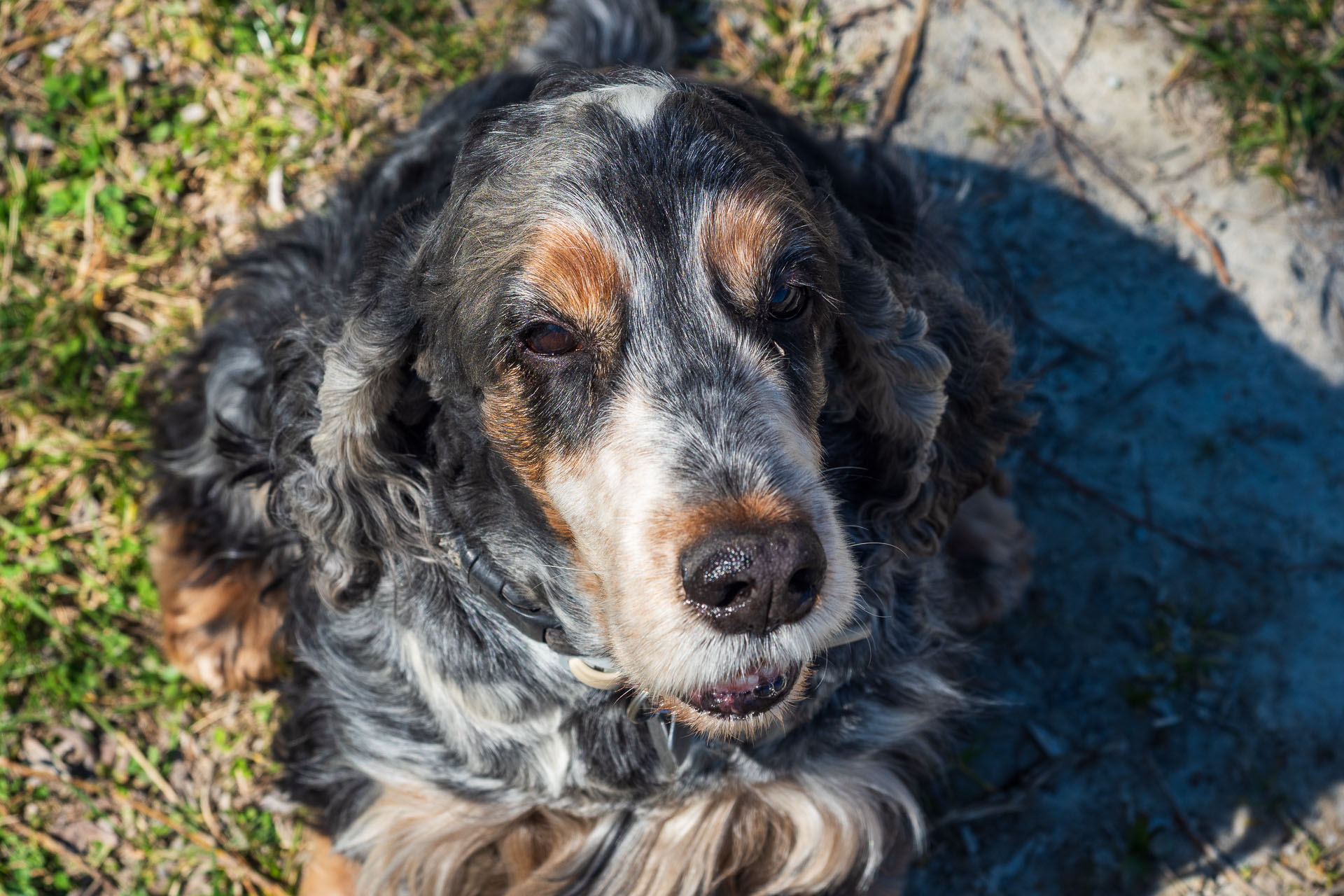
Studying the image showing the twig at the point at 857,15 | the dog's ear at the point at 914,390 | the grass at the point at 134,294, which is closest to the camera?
the dog's ear at the point at 914,390

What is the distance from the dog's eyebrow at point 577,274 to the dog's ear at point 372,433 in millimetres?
549

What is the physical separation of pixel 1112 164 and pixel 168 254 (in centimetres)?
448

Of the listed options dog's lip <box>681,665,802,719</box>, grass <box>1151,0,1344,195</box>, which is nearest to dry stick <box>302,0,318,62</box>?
grass <box>1151,0,1344,195</box>

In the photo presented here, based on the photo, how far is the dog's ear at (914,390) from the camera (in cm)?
341

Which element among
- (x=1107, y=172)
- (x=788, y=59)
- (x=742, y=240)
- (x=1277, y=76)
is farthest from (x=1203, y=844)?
(x=788, y=59)

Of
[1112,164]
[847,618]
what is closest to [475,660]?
[847,618]

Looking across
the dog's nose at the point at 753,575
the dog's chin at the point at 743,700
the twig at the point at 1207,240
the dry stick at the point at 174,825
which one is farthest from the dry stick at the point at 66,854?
the twig at the point at 1207,240

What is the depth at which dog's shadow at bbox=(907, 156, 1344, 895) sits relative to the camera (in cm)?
483

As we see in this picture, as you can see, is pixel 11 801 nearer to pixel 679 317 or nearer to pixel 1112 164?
pixel 679 317

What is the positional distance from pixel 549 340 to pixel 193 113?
371cm

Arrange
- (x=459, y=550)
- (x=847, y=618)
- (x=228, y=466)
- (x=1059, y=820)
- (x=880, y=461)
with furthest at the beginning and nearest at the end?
(x=1059, y=820) < (x=228, y=466) < (x=880, y=461) < (x=459, y=550) < (x=847, y=618)

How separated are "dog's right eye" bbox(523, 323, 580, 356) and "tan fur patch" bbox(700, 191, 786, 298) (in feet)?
1.28

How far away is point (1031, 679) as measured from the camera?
5086 millimetres

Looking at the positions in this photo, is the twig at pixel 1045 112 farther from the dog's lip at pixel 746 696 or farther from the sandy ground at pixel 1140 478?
the dog's lip at pixel 746 696
